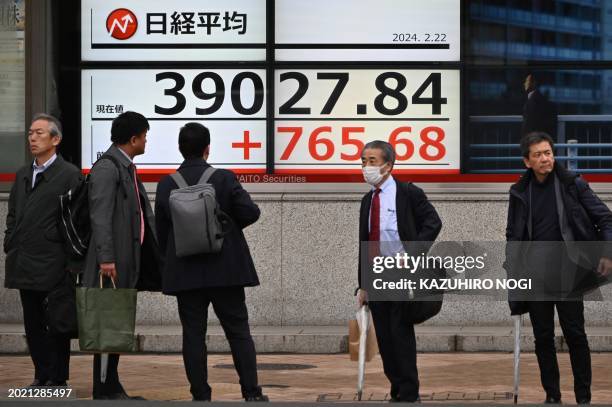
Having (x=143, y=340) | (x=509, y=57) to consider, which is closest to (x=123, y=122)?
(x=143, y=340)

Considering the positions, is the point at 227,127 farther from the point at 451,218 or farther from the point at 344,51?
the point at 451,218

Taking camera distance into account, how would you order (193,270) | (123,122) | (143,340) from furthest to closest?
(143,340)
(123,122)
(193,270)

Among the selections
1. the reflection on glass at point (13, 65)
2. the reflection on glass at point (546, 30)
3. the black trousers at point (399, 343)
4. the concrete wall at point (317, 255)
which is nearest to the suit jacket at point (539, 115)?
the reflection on glass at point (546, 30)

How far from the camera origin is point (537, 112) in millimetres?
14094

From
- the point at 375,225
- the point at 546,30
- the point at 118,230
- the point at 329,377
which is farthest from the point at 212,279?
the point at 546,30

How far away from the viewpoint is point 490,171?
46.4 feet

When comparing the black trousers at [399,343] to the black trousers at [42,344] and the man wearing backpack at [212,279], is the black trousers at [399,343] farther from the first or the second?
the black trousers at [42,344]

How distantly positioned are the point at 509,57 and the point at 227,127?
279 cm

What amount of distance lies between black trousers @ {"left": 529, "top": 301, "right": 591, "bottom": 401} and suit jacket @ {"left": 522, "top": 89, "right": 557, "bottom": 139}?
5466 mm

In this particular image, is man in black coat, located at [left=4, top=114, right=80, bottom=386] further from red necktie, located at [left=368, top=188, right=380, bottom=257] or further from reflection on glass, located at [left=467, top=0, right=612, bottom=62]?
reflection on glass, located at [left=467, top=0, right=612, bottom=62]

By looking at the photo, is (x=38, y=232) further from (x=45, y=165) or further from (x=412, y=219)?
(x=412, y=219)

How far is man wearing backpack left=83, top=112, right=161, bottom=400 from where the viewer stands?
8828 mm

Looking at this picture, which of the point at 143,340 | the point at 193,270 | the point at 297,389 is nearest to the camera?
the point at 193,270

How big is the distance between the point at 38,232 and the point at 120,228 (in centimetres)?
82
